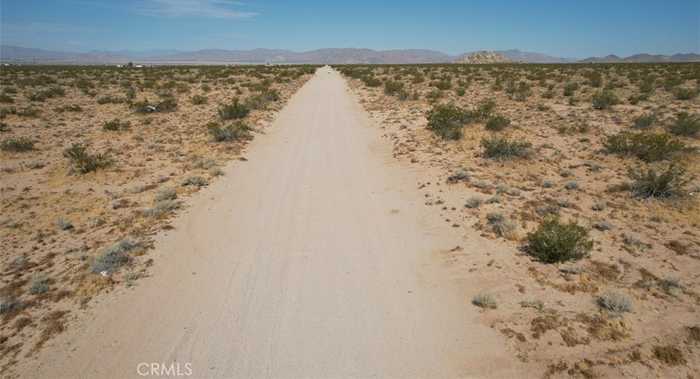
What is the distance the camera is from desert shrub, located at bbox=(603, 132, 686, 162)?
10117mm

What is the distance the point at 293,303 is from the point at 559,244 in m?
4.32

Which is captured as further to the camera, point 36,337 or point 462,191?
point 462,191

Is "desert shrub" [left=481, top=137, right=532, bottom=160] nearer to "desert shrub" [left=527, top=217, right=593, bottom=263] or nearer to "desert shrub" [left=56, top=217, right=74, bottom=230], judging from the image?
"desert shrub" [left=527, top=217, right=593, bottom=263]

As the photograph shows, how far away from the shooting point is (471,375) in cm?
387

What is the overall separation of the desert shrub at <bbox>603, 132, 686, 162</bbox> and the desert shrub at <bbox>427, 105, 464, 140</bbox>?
4783 millimetres

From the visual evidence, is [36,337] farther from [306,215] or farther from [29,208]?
[29,208]

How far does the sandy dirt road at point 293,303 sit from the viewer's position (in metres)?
4.04

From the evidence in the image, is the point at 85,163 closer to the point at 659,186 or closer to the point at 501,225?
the point at 501,225

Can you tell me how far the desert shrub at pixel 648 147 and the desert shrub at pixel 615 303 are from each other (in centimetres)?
769

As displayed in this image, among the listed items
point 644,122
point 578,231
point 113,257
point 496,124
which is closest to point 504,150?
point 496,124

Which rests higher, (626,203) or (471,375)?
(626,203)

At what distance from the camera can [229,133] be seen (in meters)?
13.3

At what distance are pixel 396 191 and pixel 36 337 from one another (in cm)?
701

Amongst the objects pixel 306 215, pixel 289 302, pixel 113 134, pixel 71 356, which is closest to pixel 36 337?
pixel 71 356
